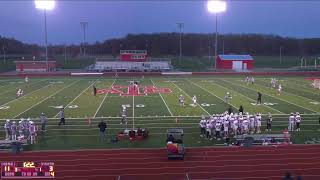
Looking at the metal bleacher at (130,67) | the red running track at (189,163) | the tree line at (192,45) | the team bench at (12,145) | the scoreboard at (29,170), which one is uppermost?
the tree line at (192,45)

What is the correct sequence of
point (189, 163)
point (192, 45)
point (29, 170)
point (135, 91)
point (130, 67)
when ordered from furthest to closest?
point (192, 45) < point (130, 67) < point (135, 91) < point (189, 163) < point (29, 170)

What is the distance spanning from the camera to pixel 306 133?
23.4 m

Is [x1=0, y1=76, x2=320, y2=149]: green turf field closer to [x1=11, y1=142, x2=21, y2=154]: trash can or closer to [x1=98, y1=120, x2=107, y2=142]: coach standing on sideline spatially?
[x1=98, y1=120, x2=107, y2=142]: coach standing on sideline

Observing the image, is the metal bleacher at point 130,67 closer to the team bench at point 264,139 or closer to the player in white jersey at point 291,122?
the player in white jersey at point 291,122

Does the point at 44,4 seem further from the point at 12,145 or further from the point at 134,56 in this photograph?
the point at 12,145

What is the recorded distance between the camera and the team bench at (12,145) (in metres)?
19.3

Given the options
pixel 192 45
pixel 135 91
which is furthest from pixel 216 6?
pixel 192 45

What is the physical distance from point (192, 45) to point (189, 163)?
152 meters

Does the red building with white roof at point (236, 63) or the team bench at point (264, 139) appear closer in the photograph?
the team bench at point (264, 139)

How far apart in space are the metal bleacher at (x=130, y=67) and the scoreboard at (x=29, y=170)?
61.9 meters

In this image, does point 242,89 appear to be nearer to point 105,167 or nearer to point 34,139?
point 34,139

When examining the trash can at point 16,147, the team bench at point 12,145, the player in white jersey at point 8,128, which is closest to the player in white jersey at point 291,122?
the team bench at point 12,145

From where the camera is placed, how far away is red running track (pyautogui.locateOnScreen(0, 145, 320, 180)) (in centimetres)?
1605

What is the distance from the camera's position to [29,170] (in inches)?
569
